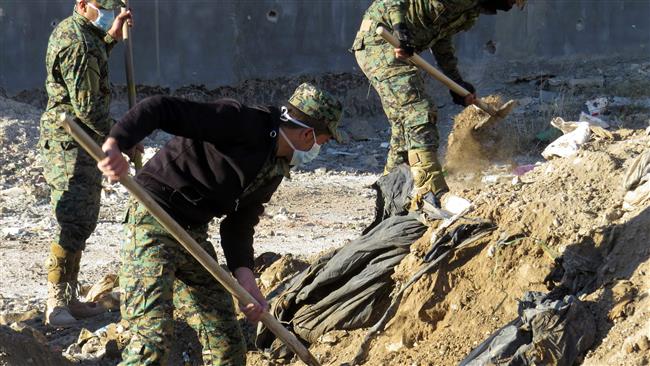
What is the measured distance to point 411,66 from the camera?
6.43m

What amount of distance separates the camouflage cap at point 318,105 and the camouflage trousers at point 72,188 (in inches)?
84.6

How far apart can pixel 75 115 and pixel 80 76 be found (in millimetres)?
267

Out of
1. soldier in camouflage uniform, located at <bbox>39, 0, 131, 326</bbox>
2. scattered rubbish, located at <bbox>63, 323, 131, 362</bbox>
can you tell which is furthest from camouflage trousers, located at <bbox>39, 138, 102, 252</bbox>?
scattered rubbish, located at <bbox>63, 323, 131, 362</bbox>

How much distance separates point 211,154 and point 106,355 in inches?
79.7

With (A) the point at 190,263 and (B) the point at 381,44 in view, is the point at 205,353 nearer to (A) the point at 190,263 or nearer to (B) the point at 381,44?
(A) the point at 190,263

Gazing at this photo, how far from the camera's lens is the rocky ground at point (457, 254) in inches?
183

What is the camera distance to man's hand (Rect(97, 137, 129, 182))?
3.62m

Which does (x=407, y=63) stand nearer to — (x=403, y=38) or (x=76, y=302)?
(x=403, y=38)

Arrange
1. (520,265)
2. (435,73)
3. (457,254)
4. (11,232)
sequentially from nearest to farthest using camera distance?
(520,265) < (457,254) < (435,73) < (11,232)

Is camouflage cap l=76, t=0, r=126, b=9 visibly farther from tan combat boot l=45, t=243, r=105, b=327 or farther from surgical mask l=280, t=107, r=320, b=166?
surgical mask l=280, t=107, r=320, b=166

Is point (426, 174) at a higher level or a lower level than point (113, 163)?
lower

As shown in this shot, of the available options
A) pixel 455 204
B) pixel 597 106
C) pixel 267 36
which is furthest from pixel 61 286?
pixel 597 106

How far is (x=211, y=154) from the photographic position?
13.4 feet

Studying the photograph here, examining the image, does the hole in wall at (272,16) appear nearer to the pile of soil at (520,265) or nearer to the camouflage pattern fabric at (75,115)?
the camouflage pattern fabric at (75,115)
